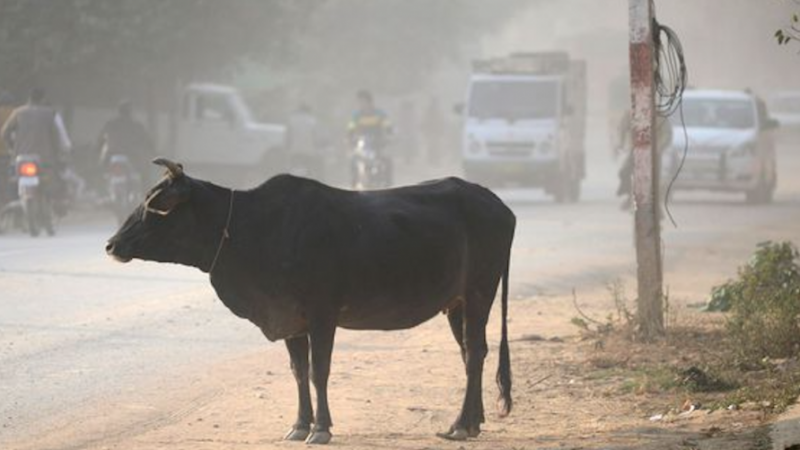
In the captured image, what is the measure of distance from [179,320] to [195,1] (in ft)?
58.5

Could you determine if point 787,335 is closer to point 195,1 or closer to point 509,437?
point 509,437

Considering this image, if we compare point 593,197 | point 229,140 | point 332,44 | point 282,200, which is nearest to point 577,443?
point 282,200

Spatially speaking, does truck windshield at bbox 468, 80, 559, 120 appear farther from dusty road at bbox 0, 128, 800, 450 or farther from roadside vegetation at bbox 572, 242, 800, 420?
roadside vegetation at bbox 572, 242, 800, 420

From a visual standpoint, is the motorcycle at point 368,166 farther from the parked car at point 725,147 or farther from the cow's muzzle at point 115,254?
the cow's muzzle at point 115,254

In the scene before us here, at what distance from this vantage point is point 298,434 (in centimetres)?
881

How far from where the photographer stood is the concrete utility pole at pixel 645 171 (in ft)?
41.9

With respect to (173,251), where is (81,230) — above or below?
below

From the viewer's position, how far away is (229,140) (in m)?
34.7

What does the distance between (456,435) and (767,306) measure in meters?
3.93

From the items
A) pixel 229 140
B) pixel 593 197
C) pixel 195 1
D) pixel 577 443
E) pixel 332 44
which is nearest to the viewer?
pixel 577 443

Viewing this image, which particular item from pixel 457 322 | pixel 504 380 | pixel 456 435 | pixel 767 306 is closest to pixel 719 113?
pixel 767 306

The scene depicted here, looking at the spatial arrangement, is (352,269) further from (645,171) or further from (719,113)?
(719,113)

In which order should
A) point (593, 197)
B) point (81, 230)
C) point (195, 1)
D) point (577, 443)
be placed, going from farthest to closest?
point (593, 197), point (195, 1), point (81, 230), point (577, 443)

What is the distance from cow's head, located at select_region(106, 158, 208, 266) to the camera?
342 inches
